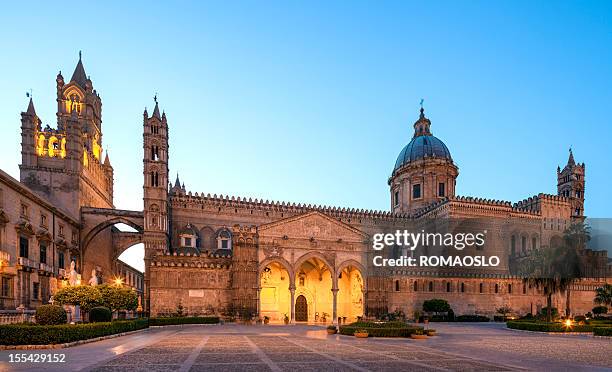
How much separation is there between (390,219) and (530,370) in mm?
51374

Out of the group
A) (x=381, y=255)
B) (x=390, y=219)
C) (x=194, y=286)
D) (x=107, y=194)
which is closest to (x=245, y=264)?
(x=194, y=286)

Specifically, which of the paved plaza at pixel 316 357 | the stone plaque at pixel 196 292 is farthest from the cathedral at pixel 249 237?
the paved plaza at pixel 316 357

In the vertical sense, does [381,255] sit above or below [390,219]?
below

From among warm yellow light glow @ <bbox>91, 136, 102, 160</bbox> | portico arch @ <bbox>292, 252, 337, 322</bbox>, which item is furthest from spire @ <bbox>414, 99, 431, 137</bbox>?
warm yellow light glow @ <bbox>91, 136, 102, 160</bbox>

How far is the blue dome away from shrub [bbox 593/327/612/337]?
3913 cm

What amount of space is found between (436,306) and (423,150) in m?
27.2

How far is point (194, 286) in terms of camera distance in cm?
4591

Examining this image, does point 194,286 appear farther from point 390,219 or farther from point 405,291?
point 390,219

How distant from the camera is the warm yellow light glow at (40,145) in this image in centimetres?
5886

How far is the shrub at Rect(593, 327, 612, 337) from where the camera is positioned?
31.0m

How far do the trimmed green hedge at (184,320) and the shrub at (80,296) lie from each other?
924 centimetres

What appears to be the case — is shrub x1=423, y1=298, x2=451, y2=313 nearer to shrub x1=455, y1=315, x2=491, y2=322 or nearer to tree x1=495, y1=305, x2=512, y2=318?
shrub x1=455, y1=315, x2=491, y2=322

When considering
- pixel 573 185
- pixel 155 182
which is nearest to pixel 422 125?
pixel 573 185

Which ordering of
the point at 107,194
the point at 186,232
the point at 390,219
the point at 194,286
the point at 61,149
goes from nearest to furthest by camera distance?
1. the point at 194,286
2. the point at 186,232
3. the point at 61,149
4. the point at 390,219
5. the point at 107,194
